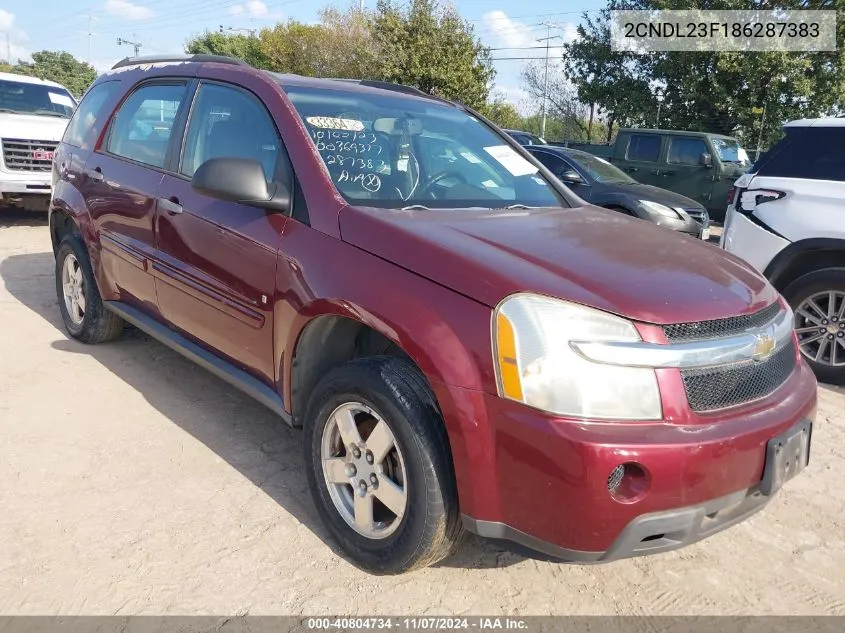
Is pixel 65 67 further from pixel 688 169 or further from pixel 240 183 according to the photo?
pixel 240 183

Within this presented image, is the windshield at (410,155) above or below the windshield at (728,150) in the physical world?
above

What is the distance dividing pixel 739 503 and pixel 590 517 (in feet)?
1.82

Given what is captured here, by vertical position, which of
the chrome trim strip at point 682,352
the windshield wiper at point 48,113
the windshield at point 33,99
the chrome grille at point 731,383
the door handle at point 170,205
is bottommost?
the chrome grille at point 731,383

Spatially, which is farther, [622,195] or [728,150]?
[728,150]

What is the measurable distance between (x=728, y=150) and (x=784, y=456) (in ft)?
40.2

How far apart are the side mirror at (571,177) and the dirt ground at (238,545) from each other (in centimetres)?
535

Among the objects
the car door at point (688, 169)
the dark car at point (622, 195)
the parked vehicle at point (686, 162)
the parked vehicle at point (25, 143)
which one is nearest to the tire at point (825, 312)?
the dark car at point (622, 195)

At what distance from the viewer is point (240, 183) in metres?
2.76

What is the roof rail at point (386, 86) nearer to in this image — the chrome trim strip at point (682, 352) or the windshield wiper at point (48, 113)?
the chrome trim strip at point (682, 352)

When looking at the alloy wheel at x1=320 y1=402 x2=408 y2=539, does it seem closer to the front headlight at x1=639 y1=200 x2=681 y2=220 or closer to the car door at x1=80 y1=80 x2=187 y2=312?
the car door at x1=80 y1=80 x2=187 y2=312

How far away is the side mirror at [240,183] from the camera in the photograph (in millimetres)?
2756

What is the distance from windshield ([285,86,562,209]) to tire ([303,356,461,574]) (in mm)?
773

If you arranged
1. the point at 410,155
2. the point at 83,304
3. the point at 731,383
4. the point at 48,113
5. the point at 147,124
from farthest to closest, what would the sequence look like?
the point at 48,113, the point at 83,304, the point at 147,124, the point at 410,155, the point at 731,383

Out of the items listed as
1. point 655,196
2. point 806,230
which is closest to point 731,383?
point 806,230
